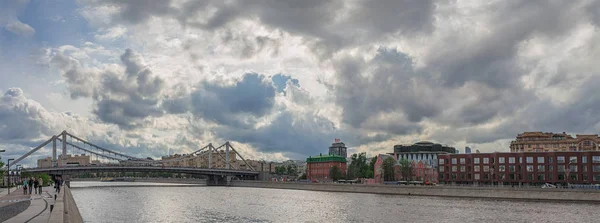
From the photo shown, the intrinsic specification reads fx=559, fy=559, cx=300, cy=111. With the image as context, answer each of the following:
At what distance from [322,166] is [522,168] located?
258 feet

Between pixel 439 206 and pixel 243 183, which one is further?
pixel 243 183

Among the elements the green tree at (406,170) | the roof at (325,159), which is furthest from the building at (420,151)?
the green tree at (406,170)

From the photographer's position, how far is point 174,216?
53.1 meters

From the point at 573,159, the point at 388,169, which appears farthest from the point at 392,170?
the point at 573,159

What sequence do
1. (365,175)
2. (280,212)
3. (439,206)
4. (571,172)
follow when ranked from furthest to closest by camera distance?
(365,175)
(571,172)
(439,206)
(280,212)

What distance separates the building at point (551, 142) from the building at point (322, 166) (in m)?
54.3

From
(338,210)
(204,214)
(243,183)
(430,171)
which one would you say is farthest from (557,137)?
(204,214)

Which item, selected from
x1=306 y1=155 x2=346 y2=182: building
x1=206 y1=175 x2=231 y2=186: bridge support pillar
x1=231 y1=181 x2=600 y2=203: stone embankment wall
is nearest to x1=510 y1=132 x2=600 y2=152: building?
x1=306 y1=155 x2=346 y2=182: building

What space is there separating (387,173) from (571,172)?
137 ft

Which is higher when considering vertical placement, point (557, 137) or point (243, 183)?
point (557, 137)

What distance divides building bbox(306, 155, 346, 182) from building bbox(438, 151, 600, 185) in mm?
52211

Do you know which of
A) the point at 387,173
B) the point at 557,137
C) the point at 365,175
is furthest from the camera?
the point at 557,137

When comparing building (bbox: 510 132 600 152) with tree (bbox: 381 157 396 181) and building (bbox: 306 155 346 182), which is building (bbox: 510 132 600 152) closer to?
tree (bbox: 381 157 396 181)

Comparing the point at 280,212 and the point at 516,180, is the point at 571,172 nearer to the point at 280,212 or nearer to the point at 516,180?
the point at 516,180
